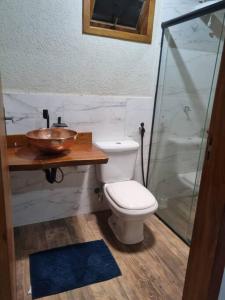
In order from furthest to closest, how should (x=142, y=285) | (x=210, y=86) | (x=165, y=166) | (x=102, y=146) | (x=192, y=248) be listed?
(x=165, y=166)
(x=102, y=146)
(x=210, y=86)
(x=142, y=285)
(x=192, y=248)

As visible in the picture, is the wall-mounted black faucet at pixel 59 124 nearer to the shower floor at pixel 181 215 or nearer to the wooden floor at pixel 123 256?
the wooden floor at pixel 123 256

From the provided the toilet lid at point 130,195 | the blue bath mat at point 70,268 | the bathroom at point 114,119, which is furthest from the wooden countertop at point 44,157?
the blue bath mat at point 70,268

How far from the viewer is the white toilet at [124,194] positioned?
172 centimetres

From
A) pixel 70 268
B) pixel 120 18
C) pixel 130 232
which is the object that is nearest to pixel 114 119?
pixel 120 18

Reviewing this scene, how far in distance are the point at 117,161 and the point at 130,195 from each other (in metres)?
0.36

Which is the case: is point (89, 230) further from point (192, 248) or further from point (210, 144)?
point (210, 144)

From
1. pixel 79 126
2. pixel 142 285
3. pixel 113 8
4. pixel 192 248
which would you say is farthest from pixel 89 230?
pixel 113 8

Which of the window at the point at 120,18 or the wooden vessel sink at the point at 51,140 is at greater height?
the window at the point at 120,18

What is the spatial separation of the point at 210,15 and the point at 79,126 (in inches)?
53.3

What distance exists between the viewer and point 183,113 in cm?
212

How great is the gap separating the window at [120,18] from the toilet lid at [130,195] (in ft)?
4.25

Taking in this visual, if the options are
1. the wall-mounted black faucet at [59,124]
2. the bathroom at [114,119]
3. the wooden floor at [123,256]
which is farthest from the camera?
the wall-mounted black faucet at [59,124]

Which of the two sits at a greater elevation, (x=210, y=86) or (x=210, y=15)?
(x=210, y=15)

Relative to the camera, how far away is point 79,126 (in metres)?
2.05
